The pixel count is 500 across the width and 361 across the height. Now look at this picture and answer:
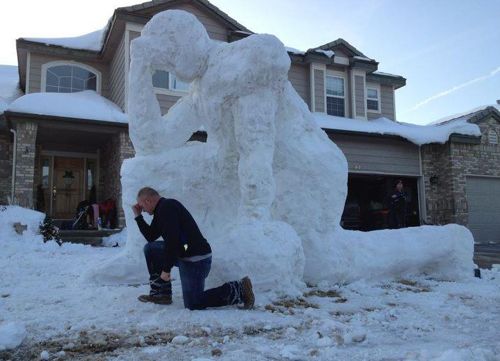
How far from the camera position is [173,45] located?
13.4ft

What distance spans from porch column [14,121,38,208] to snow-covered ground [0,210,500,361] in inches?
257

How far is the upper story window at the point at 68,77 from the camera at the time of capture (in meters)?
12.8

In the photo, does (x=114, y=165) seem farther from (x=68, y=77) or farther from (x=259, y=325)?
(x=259, y=325)

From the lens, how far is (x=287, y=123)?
4527 millimetres

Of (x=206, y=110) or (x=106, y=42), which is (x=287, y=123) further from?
(x=106, y=42)

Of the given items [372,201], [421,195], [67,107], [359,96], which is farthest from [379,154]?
[67,107]

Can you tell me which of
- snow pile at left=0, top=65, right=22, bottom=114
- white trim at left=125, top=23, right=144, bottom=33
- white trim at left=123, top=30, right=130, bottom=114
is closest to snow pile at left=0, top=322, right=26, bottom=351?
white trim at left=123, top=30, right=130, bottom=114

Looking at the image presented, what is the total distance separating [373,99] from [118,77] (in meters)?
8.42

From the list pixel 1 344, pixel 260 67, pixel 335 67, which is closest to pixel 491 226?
pixel 335 67

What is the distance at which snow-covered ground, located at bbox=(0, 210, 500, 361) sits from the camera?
2283mm

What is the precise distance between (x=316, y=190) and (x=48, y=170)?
427 inches

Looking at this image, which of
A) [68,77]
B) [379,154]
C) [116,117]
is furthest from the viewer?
[379,154]

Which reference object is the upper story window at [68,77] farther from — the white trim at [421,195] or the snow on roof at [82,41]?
the white trim at [421,195]

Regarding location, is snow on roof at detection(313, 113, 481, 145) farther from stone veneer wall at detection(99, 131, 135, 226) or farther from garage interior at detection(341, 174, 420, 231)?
stone veneer wall at detection(99, 131, 135, 226)
